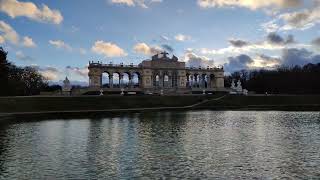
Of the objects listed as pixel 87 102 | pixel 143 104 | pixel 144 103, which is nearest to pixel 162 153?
pixel 87 102

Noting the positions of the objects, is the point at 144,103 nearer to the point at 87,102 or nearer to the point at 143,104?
the point at 143,104

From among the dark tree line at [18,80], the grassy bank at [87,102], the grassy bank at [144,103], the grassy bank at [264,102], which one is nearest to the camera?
the grassy bank at [87,102]

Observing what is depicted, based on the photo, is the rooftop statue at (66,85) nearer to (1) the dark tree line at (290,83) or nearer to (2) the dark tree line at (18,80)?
(2) the dark tree line at (18,80)

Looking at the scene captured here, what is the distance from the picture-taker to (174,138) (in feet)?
157

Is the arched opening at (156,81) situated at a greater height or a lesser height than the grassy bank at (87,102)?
greater

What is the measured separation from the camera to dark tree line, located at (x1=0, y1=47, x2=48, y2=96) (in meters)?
123

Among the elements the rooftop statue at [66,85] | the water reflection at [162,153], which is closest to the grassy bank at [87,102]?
the rooftop statue at [66,85]

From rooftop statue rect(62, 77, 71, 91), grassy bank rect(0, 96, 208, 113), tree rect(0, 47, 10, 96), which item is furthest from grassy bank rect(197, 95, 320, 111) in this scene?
tree rect(0, 47, 10, 96)

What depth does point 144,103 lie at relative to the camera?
122 m

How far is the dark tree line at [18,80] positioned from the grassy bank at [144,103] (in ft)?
49.8

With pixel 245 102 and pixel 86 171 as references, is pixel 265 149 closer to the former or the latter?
pixel 86 171

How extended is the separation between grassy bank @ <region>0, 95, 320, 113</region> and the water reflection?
171 ft

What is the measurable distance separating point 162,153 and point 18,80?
123m

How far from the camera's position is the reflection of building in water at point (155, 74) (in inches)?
6855
